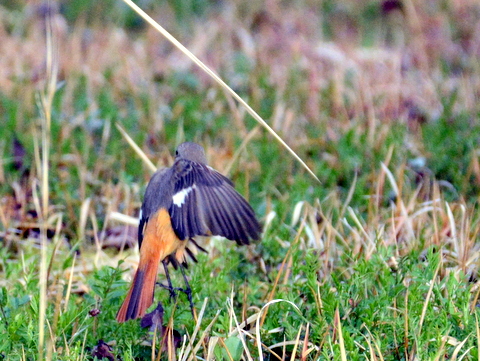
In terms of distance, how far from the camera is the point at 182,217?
299cm

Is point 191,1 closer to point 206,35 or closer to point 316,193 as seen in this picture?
point 206,35

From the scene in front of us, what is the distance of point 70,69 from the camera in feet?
20.4

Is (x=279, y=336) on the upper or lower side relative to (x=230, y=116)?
lower

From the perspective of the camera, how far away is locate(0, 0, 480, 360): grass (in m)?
2.83

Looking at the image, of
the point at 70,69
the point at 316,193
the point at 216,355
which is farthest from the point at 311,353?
the point at 70,69

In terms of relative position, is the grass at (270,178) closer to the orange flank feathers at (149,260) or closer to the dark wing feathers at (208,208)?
the orange flank feathers at (149,260)

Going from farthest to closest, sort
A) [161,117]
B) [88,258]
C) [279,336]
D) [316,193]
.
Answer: [161,117]
[316,193]
[88,258]
[279,336]

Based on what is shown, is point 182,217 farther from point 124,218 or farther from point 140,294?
point 124,218

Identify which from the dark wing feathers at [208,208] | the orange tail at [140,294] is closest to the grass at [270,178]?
the orange tail at [140,294]

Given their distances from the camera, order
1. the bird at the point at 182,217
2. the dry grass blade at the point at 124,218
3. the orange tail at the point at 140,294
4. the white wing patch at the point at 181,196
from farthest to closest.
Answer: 1. the dry grass blade at the point at 124,218
2. the white wing patch at the point at 181,196
3. the bird at the point at 182,217
4. the orange tail at the point at 140,294

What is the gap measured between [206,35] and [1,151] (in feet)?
9.25

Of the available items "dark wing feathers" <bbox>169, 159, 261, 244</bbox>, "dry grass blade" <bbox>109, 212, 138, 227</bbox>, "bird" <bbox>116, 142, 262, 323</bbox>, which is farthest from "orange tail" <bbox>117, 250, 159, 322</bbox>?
"dry grass blade" <bbox>109, 212, 138, 227</bbox>

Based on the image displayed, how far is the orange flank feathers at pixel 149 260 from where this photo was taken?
2.76 m

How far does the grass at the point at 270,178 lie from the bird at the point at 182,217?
0.47ft
